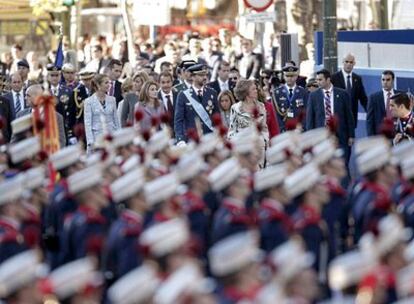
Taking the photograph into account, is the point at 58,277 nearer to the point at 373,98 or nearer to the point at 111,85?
the point at 373,98

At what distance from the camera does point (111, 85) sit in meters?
25.2

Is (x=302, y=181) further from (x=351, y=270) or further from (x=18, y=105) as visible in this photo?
(x=18, y=105)

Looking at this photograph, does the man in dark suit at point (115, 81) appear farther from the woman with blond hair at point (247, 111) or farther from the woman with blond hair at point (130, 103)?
the woman with blond hair at point (247, 111)

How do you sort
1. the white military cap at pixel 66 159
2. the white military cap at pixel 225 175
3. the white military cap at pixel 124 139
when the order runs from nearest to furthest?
the white military cap at pixel 225 175, the white military cap at pixel 66 159, the white military cap at pixel 124 139

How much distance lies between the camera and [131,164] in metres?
15.5

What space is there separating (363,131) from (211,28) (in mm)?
30096

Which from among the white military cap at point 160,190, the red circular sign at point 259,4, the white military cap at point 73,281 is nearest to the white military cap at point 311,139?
the white military cap at point 160,190

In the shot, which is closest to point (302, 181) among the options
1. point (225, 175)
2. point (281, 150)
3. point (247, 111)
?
point (225, 175)

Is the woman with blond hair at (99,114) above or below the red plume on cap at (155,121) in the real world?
below

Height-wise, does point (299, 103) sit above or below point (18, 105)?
below

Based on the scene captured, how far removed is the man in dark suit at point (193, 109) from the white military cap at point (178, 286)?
442 inches

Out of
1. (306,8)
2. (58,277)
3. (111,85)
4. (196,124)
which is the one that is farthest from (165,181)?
(306,8)

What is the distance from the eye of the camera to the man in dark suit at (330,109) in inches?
874

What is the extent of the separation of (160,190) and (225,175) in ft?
4.12
